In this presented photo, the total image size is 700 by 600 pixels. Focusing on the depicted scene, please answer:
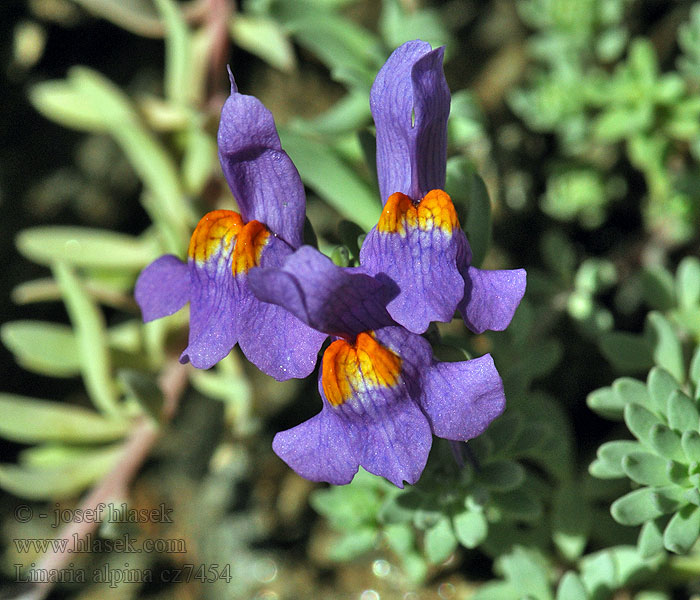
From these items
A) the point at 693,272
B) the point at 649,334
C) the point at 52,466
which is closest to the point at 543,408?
the point at 649,334

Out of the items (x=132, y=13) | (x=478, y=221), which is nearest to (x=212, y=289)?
(x=478, y=221)

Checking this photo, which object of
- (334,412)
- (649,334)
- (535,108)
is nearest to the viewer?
(334,412)

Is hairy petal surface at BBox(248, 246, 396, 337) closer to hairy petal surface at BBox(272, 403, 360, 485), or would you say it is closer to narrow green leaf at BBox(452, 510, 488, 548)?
hairy petal surface at BBox(272, 403, 360, 485)

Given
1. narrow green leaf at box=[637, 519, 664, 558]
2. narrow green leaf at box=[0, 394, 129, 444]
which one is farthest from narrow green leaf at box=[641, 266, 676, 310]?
narrow green leaf at box=[0, 394, 129, 444]

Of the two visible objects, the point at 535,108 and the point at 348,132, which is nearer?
the point at 348,132

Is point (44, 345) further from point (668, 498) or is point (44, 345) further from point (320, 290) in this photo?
point (668, 498)

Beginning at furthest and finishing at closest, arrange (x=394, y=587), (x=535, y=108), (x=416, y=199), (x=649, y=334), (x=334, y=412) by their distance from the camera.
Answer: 1. (x=535, y=108)
2. (x=394, y=587)
3. (x=649, y=334)
4. (x=416, y=199)
5. (x=334, y=412)

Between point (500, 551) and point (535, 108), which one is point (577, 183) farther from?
point (500, 551)
